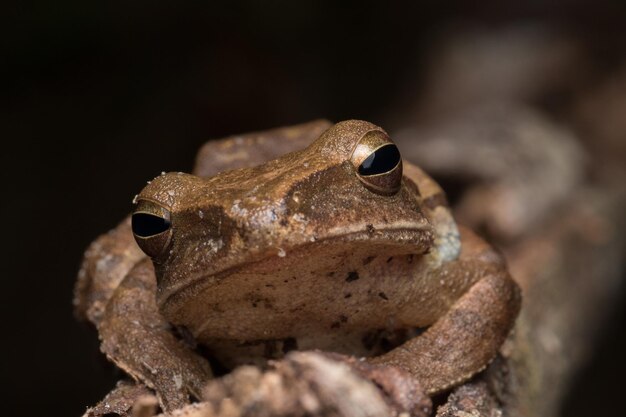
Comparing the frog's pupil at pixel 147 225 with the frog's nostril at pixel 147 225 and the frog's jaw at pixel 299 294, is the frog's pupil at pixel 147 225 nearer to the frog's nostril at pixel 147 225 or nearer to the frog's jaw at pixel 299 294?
the frog's nostril at pixel 147 225

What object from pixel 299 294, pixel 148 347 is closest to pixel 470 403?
pixel 299 294

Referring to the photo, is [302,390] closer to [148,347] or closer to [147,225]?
[147,225]

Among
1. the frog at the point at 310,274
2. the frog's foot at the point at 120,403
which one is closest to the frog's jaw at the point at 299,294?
the frog at the point at 310,274

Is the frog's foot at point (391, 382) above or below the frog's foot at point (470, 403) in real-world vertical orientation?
above

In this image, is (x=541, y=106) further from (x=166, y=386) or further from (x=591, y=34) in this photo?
(x=166, y=386)

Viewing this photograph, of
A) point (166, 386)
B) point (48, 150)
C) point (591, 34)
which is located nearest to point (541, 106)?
point (591, 34)

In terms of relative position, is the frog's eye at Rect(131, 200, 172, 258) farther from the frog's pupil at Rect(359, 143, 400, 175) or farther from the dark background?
the dark background
